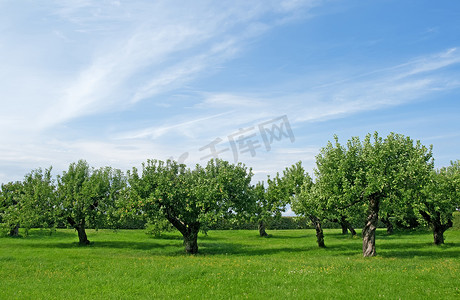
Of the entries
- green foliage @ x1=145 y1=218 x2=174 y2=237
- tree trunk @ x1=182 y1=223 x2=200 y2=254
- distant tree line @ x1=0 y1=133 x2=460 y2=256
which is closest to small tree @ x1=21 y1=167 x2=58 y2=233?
distant tree line @ x1=0 y1=133 x2=460 y2=256

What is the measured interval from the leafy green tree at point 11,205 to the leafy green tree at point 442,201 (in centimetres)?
5944

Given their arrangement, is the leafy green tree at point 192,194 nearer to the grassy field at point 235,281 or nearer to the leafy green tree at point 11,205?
the grassy field at point 235,281

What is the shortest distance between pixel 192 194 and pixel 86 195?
2275cm

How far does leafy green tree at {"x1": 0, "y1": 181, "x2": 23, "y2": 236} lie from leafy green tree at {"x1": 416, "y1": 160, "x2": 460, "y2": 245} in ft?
195

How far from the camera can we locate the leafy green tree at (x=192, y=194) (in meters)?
40.1

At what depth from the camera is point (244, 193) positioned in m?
43.6

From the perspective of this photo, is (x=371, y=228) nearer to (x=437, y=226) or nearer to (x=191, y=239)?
(x=191, y=239)

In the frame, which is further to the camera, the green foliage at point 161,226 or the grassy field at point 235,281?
the green foliage at point 161,226

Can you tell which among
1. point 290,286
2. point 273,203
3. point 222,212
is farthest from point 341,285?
point 273,203

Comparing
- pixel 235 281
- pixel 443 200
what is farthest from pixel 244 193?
pixel 443 200

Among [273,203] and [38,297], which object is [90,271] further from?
[273,203]

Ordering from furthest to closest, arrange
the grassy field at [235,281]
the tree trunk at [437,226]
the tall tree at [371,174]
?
the tree trunk at [437,226], the tall tree at [371,174], the grassy field at [235,281]

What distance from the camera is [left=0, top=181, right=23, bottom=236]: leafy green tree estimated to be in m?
56.1

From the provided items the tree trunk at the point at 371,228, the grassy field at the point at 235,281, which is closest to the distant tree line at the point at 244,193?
the tree trunk at the point at 371,228
